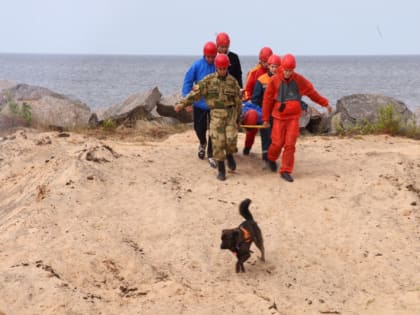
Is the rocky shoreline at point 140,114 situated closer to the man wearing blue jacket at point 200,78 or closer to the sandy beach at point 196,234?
the sandy beach at point 196,234

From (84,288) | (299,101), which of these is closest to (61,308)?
(84,288)

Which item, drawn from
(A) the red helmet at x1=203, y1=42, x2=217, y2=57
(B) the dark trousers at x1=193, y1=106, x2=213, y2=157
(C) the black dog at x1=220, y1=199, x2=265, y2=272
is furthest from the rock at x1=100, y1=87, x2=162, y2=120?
(C) the black dog at x1=220, y1=199, x2=265, y2=272

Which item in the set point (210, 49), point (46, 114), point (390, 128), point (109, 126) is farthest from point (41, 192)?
point (390, 128)

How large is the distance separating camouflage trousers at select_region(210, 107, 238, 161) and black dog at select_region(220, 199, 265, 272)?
2318 mm

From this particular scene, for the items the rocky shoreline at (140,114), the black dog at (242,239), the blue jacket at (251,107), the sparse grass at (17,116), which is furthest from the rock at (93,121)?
the black dog at (242,239)

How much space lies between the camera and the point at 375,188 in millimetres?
8031

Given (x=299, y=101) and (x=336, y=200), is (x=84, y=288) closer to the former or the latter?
(x=336, y=200)

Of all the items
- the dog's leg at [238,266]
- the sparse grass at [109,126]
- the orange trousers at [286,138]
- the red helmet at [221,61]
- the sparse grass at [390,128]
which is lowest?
the dog's leg at [238,266]

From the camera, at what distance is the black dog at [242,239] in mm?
5570

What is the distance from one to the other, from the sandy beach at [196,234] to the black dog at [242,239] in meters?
0.20

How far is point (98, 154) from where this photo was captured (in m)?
8.89

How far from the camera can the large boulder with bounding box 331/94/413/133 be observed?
1369 cm

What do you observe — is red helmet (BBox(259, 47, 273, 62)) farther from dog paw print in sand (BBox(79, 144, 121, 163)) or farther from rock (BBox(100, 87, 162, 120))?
rock (BBox(100, 87, 162, 120))

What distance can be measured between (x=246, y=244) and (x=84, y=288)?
1515 millimetres
